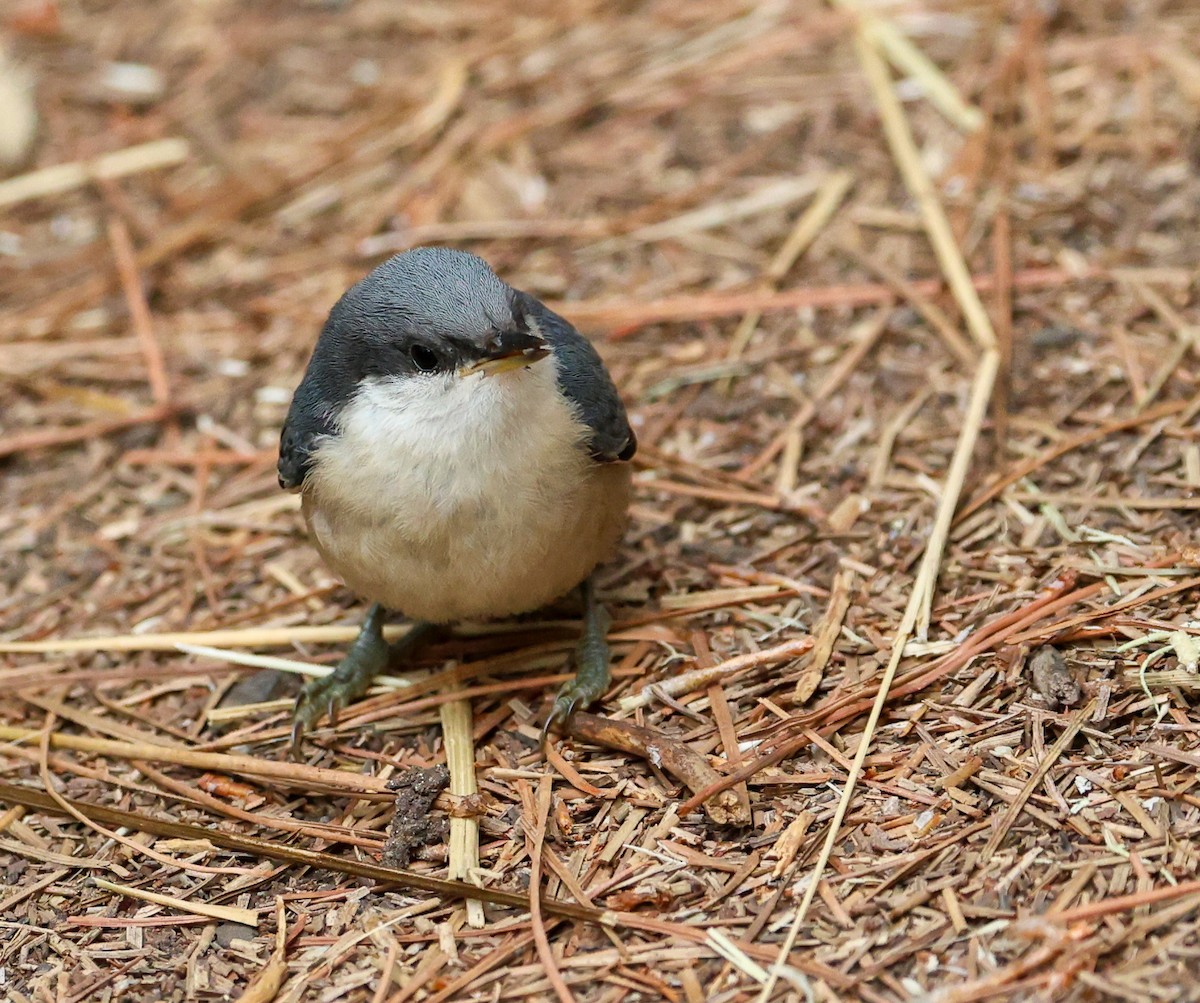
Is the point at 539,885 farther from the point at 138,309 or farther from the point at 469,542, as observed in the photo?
the point at 138,309

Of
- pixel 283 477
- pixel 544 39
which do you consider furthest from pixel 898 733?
pixel 544 39

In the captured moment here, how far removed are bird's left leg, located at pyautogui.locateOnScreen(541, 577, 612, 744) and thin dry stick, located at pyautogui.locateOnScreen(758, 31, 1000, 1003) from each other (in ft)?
3.07

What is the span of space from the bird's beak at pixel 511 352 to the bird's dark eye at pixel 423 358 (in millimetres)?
149

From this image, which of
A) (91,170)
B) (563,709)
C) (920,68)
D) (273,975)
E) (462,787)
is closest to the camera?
(273,975)

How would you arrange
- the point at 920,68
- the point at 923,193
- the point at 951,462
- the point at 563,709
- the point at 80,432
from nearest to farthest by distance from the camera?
the point at 563,709, the point at 951,462, the point at 80,432, the point at 923,193, the point at 920,68

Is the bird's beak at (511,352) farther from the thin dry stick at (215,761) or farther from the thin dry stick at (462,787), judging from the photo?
the thin dry stick at (215,761)

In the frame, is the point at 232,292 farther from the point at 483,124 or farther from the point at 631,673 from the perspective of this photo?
the point at 631,673

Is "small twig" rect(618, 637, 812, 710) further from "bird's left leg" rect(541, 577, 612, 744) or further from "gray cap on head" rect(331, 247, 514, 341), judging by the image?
"gray cap on head" rect(331, 247, 514, 341)

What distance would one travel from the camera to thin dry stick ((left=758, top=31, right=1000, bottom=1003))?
3.88 meters

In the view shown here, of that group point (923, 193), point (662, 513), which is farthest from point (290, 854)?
point (923, 193)

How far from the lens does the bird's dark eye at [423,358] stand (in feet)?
13.7

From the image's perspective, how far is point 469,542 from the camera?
4305mm

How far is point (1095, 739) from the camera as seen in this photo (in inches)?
158

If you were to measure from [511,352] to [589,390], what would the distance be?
624 mm
